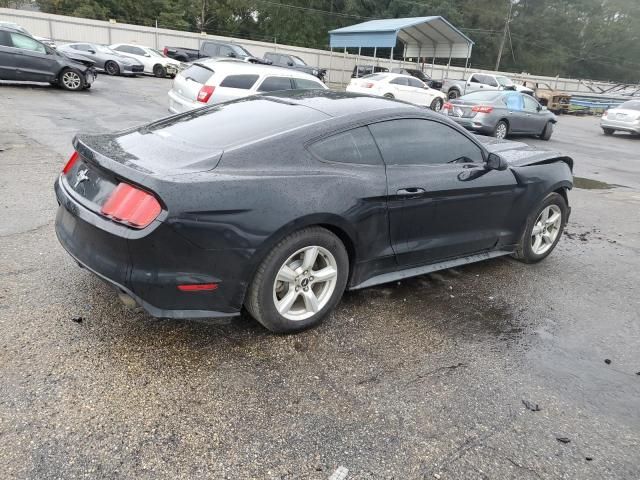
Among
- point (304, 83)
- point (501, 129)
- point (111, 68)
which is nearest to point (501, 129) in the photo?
point (501, 129)

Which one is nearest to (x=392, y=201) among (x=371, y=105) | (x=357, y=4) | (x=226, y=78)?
(x=371, y=105)

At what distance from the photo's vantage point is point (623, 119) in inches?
798

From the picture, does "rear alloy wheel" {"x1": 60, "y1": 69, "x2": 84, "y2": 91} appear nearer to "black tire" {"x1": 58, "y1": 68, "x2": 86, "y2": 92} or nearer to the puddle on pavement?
"black tire" {"x1": 58, "y1": 68, "x2": 86, "y2": 92}

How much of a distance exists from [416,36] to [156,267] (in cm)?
3354

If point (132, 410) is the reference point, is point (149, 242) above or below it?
above

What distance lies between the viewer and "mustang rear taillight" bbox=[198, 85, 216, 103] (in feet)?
32.9

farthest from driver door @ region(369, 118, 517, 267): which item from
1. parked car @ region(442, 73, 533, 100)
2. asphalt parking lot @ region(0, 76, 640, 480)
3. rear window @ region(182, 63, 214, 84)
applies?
parked car @ region(442, 73, 533, 100)

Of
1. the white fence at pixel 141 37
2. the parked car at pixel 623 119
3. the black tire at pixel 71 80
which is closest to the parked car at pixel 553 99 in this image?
the white fence at pixel 141 37

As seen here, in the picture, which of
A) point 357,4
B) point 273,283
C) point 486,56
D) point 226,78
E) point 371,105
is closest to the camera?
point 273,283

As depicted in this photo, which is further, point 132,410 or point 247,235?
point 247,235

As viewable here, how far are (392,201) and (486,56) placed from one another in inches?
2565

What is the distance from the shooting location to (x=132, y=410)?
254cm

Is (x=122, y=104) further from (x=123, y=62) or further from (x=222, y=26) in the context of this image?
(x=222, y=26)

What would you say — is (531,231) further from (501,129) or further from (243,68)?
(501,129)
